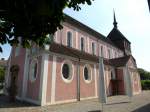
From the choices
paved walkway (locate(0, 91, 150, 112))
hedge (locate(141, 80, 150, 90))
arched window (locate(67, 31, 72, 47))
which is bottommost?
paved walkway (locate(0, 91, 150, 112))

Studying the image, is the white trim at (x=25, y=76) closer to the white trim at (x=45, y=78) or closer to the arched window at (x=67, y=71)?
the white trim at (x=45, y=78)

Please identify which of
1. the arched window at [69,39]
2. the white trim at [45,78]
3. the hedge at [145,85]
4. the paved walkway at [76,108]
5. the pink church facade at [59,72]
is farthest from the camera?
the hedge at [145,85]

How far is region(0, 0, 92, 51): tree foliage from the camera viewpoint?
3266 mm

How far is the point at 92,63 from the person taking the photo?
18469 millimetres

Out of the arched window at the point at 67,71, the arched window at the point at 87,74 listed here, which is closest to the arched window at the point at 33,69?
the arched window at the point at 67,71

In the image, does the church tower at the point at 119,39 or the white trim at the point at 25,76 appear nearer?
the white trim at the point at 25,76

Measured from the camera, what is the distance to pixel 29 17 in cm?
351

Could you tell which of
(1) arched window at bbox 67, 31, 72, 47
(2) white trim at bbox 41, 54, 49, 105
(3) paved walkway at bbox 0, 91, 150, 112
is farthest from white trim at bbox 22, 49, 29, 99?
(1) arched window at bbox 67, 31, 72, 47

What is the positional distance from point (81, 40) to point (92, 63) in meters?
4.92

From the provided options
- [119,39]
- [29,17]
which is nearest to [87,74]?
[29,17]

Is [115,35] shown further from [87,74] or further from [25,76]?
[25,76]

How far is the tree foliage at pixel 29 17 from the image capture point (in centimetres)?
327

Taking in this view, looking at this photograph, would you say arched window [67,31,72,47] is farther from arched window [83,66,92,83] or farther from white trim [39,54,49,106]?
white trim [39,54,49,106]

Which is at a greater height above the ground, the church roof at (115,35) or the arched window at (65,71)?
the church roof at (115,35)
